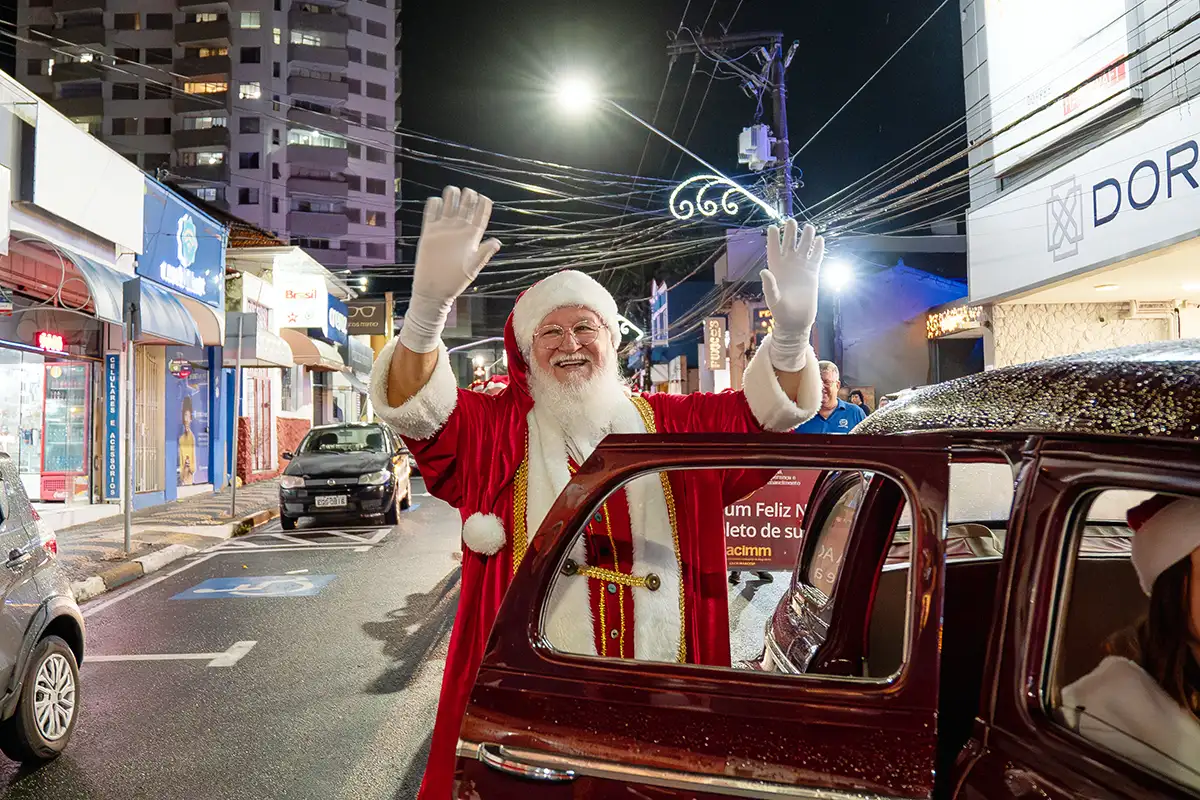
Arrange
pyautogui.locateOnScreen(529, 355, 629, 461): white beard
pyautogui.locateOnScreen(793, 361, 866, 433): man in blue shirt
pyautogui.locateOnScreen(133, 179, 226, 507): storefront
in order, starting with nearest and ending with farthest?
1. pyautogui.locateOnScreen(529, 355, 629, 461): white beard
2. pyautogui.locateOnScreen(793, 361, 866, 433): man in blue shirt
3. pyautogui.locateOnScreen(133, 179, 226, 507): storefront

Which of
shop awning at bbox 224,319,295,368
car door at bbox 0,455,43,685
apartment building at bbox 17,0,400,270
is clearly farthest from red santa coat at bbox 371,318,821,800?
apartment building at bbox 17,0,400,270

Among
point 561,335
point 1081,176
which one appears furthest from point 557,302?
point 1081,176

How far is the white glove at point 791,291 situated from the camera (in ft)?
8.27

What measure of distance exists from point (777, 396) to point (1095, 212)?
32.6 feet

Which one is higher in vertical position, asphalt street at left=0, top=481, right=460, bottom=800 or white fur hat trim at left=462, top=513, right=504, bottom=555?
white fur hat trim at left=462, top=513, right=504, bottom=555

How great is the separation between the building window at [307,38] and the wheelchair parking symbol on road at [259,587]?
6809 centimetres

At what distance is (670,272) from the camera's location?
159ft

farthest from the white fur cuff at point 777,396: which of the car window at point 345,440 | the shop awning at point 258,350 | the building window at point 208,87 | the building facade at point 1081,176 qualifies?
the building window at point 208,87

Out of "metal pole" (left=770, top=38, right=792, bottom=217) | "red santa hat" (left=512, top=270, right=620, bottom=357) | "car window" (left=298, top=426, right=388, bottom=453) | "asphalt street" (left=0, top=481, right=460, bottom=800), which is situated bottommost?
"asphalt street" (left=0, top=481, right=460, bottom=800)

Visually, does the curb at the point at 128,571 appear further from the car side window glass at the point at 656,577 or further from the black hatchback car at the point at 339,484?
the car side window glass at the point at 656,577

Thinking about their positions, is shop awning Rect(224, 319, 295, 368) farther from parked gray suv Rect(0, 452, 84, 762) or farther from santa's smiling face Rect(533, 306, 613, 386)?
santa's smiling face Rect(533, 306, 613, 386)

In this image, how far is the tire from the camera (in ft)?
12.5

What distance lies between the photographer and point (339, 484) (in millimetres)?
12117

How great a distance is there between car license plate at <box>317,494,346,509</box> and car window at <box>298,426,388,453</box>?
3.53 feet
